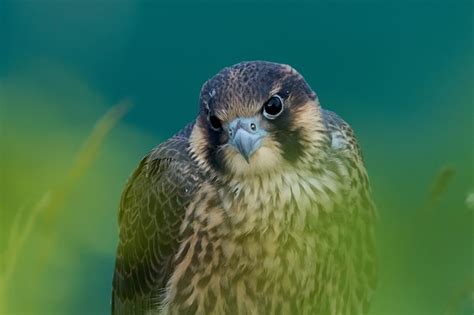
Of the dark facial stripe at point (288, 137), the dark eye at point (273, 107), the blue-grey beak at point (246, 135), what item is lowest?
the blue-grey beak at point (246, 135)

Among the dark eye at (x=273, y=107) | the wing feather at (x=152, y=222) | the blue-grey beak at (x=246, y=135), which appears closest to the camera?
the blue-grey beak at (x=246, y=135)

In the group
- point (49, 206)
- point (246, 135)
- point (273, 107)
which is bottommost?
point (49, 206)

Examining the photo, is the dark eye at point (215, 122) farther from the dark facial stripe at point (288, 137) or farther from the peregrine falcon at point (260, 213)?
the dark facial stripe at point (288, 137)

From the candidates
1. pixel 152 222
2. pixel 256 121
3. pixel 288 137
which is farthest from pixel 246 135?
pixel 152 222

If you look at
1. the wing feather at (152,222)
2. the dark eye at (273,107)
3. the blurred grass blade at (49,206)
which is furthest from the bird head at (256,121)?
the blurred grass blade at (49,206)

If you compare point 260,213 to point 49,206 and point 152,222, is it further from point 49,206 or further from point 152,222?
point 49,206

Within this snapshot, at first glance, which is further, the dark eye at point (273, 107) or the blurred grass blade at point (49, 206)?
the dark eye at point (273, 107)

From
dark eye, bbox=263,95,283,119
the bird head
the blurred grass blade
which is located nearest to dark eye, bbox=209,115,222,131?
the bird head
